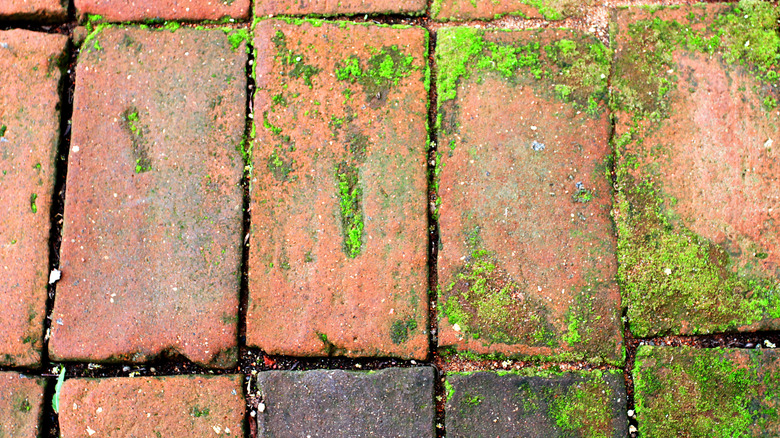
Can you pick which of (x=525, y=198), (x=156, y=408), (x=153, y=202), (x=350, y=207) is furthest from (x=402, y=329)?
(x=153, y=202)

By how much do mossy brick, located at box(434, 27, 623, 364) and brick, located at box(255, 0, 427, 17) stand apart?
0.19 m

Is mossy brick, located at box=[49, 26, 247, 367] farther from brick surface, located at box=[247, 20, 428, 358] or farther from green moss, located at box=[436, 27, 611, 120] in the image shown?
green moss, located at box=[436, 27, 611, 120]

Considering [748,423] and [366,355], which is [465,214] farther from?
[748,423]

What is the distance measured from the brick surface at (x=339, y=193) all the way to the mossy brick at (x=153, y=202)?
0.44 ft

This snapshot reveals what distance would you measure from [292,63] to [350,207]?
2.08 feet

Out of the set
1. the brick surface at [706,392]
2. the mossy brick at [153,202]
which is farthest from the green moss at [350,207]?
the brick surface at [706,392]

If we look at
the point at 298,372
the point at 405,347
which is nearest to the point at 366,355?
the point at 405,347

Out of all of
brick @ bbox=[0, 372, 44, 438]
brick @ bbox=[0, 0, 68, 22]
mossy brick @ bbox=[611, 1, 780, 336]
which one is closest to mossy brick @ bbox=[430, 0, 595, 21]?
mossy brick @ bbox=[611, 1, 780, 336]

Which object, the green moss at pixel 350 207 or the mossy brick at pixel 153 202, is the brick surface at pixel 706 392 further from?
the mossy brick at pixel 153 202

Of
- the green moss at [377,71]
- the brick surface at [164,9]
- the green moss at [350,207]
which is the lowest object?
the green moss at [350,207]

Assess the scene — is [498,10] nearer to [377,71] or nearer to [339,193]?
[377,71]

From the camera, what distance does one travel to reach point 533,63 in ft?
6.48

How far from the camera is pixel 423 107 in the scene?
6.40 feet

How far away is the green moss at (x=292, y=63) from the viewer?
6.45 feet
